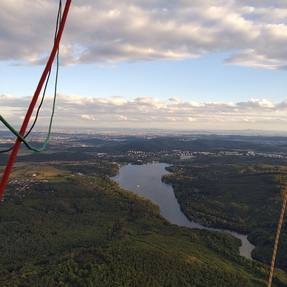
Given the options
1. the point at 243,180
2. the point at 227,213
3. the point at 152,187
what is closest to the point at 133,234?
the point at 227,213

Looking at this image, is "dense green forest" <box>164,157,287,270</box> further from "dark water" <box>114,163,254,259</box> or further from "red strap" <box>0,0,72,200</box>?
"red strap" <box>0,0,72,200</box>

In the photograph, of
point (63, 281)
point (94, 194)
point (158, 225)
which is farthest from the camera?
point (94, 194)

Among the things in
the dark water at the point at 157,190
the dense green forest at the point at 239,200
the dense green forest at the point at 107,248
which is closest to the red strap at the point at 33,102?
the dense green forest at the point at 107,248

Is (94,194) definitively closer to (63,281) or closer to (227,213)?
(227,213)

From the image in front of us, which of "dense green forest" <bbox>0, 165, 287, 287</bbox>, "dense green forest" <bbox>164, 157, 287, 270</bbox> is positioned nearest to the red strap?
"dense green forest" <bbox>0, 165, 287, 287</bbox>

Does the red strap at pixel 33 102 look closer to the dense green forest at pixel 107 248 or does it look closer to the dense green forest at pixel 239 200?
the dense green forest at pixel 107 248
